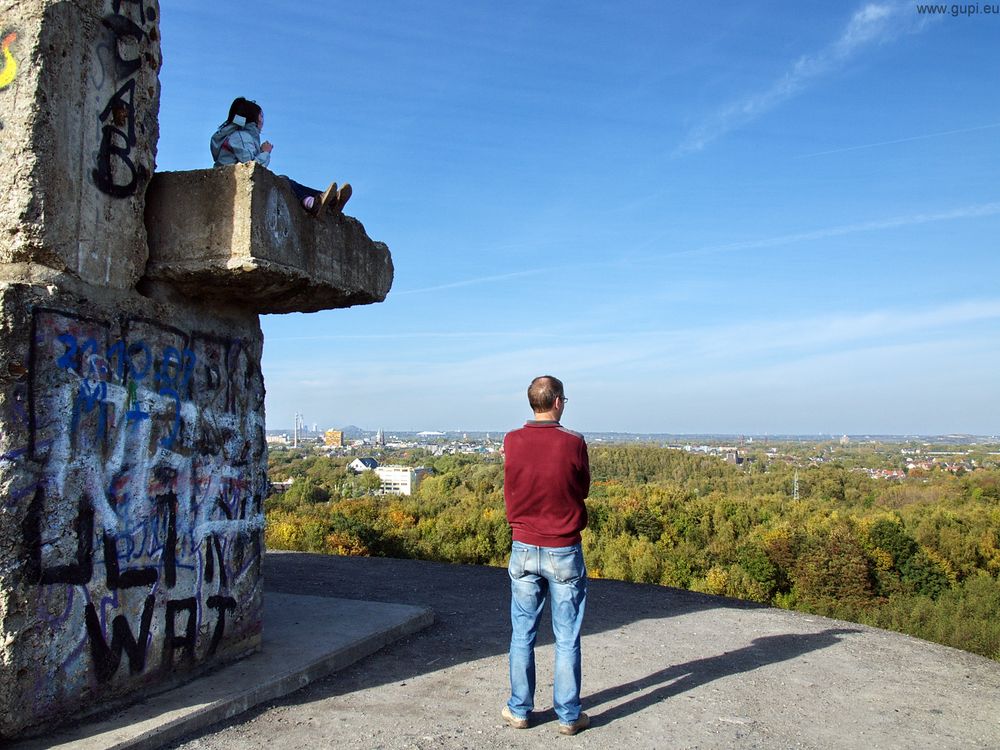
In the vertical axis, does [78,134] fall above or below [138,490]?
above

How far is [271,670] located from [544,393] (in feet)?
7.11

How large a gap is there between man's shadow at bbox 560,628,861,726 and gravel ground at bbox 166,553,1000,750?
14 millimetres

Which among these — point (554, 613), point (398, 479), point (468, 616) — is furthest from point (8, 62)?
point (398, 479)

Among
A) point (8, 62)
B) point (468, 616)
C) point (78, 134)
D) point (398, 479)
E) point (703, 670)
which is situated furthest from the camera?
point (398, 479)

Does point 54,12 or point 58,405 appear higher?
point 54,12

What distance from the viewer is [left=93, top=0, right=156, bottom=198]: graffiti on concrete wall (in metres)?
3.76

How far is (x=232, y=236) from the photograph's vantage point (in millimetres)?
3930

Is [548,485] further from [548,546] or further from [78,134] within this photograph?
[78,134]

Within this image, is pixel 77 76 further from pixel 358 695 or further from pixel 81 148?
pixel 358 695

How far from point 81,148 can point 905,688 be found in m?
5.36

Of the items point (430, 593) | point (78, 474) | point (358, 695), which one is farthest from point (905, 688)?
point (78, 474)

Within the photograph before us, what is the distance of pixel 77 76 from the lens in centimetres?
360

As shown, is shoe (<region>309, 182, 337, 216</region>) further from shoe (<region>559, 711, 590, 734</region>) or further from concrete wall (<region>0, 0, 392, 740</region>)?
shoe (<region>559, 711, 590, 734</region>)

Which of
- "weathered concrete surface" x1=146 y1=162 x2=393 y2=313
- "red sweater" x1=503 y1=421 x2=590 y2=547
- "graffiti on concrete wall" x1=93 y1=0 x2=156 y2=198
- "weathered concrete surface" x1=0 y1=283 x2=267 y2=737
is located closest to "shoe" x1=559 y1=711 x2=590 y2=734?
"red sweater" x1=503 y1=421 x2=590 y2=547
